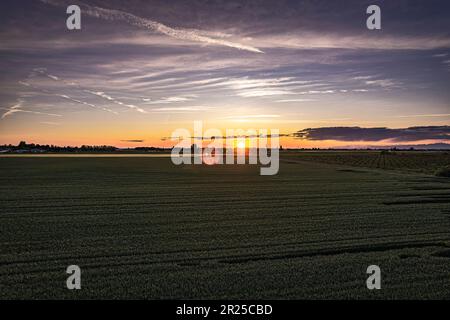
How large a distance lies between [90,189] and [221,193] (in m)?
7.06

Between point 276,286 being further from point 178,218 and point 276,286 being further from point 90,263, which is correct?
point 178,218

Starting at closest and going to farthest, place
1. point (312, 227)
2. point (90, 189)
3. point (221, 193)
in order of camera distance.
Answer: point (312, 227), point (221, 193), point (90, 189)

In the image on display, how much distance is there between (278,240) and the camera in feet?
29.9

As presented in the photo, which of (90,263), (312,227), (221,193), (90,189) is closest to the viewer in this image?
(90,263)

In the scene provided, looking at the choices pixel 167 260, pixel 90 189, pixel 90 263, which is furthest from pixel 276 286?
pixel 90 189

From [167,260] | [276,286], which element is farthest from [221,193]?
[276,286]

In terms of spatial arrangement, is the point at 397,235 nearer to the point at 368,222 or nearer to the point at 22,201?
the point at 368,222

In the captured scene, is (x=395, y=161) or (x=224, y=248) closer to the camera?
(x=224, y=248)

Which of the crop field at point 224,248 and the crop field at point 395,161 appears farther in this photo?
the crop field at point 395,161

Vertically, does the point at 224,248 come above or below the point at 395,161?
below

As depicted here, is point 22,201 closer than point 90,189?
Yes

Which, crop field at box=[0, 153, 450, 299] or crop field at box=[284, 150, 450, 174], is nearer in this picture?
crop field at box=[0, 153, 450, 299]
